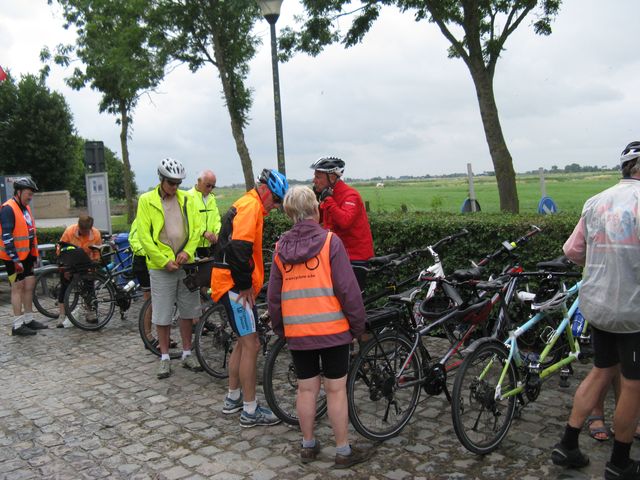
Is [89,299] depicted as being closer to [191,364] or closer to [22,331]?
[22,331]

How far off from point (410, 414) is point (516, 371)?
0.83 metres

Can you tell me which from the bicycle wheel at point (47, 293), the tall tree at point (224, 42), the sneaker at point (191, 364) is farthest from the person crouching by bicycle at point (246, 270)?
the tall tree at point (224, 42)

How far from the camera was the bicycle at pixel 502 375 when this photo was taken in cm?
393

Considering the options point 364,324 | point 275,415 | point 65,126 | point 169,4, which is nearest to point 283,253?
point 364,324

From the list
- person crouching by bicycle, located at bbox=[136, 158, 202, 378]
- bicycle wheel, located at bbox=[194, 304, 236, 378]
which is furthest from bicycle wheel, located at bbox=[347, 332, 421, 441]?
person crouching by bicycle, located at bbox=[136, 158, 202, 378]

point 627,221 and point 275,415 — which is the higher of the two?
point 627,221

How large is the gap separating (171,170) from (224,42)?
10.9 metres

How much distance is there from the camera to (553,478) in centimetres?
371

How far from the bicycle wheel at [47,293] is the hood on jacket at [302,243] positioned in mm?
6632

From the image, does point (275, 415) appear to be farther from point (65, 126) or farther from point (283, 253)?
point (65, 126)

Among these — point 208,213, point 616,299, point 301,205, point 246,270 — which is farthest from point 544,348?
point 208,213

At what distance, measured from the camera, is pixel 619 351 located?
136 inches

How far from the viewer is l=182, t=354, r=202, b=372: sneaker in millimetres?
6172

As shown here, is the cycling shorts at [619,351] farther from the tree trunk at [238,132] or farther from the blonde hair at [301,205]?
the tree trunk at [238,132]
